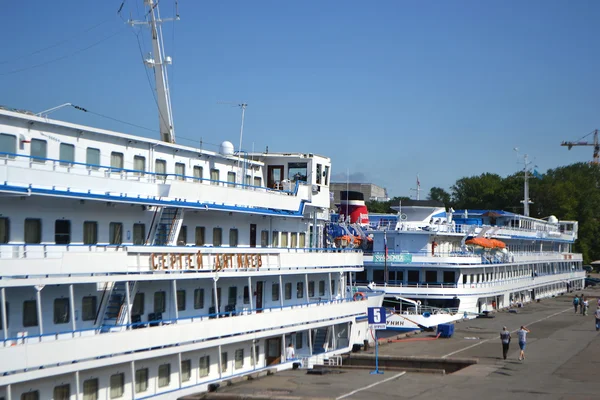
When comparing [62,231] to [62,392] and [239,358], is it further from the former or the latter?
[239,358]

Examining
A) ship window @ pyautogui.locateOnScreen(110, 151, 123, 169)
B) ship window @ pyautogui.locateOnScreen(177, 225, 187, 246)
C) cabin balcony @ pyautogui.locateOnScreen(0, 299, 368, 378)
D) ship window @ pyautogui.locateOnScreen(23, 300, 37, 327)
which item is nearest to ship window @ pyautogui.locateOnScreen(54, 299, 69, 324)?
A: cabin balcony @ pyautogui.locateOnScreen(0, 299, 368, 378)

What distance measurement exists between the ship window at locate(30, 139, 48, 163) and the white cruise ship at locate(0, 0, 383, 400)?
0.04 m

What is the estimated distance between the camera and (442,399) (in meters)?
24.8

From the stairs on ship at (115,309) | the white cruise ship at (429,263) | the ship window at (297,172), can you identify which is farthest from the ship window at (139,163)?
the white cruise ship at (429,263)

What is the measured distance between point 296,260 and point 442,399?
9032 mm

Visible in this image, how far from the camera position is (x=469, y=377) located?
2928cm

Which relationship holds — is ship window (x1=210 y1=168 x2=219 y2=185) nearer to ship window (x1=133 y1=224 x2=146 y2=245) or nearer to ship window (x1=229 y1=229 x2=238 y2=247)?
ship window (x1=229 y1=229 x2=238 y2=247)

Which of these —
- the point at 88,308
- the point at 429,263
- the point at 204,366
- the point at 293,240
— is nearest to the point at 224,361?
the point at 204,366

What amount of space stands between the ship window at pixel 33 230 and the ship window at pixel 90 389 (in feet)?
13.5

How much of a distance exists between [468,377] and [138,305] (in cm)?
1245

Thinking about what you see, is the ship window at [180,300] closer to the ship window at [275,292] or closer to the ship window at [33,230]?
the ship window at [275,292]

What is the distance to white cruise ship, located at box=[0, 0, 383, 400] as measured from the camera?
20422 mm

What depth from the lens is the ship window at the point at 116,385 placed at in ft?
74.8

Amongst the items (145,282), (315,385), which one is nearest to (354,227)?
(315,385)
